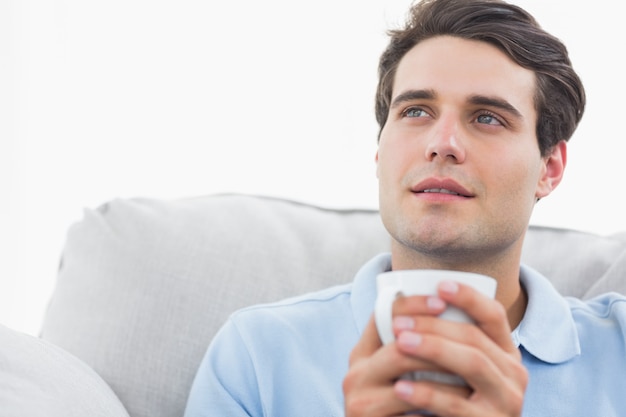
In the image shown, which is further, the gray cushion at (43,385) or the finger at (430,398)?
the gray cushion at (43,385)

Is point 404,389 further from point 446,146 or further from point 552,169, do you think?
point 552,169

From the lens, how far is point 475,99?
1529 millimetres

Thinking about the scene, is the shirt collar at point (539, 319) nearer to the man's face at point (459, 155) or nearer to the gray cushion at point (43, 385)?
the man's face at point (459, 155)

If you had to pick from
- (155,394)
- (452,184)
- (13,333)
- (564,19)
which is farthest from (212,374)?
(564,19)

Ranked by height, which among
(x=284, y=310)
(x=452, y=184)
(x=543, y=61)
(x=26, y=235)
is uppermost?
(x=543, y=61)

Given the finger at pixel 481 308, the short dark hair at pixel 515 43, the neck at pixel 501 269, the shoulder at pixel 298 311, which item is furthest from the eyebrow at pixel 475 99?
the finger at pixel 481 308

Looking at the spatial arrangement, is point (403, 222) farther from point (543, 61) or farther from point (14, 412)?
point (14, 412)

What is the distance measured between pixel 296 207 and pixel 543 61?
26.7 inches

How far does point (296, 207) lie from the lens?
1.98 metres

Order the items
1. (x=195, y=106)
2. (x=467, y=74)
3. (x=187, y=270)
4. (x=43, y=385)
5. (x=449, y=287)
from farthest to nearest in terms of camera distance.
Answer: (x=195, y=106) → (x=187, y=270) → (x=467, y=74) → (x=43, y=385) → (x=449, y=287)

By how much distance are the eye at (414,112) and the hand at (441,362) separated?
0.69m

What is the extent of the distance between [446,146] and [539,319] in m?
0.40

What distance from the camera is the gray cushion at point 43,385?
1150mm

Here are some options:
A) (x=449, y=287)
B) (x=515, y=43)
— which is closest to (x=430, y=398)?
(x=449, y=287)
